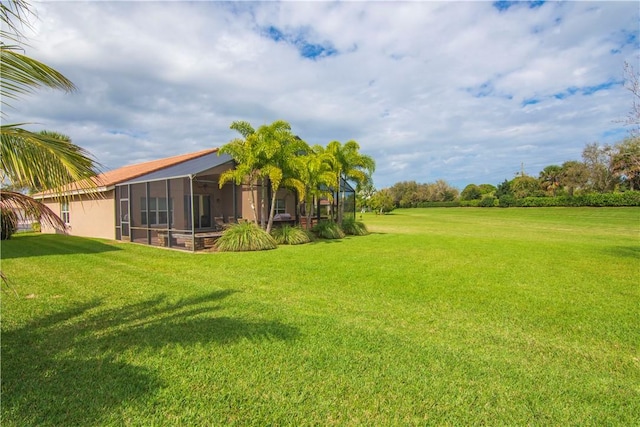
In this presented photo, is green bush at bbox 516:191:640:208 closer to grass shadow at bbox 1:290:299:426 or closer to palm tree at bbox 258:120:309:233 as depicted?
palm tree at bbox 258:120:309:233

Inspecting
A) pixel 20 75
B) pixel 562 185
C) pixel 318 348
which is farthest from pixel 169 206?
pixel 562 185

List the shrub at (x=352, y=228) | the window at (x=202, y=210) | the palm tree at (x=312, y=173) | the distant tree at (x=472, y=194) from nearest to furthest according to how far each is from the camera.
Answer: the palm tree at (x=312, y=173)
the window at (x=202, y=210)
the shrub at (x=352, y=228)
the distant tree at (x=472, y=194)

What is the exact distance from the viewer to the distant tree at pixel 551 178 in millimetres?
55969

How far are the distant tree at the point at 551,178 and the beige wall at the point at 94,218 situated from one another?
203ft

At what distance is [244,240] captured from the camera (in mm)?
12359

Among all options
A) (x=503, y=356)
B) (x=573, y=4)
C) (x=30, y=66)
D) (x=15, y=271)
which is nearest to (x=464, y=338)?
(x=503, y=356)

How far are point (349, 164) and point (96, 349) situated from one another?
599 inches

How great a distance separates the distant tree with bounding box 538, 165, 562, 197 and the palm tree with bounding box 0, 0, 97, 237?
216 feet

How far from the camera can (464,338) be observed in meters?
4.41

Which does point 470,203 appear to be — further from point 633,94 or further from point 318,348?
point 318,348

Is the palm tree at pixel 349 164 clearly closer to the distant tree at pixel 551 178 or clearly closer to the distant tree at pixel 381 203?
the distant tree at pixel 381 203

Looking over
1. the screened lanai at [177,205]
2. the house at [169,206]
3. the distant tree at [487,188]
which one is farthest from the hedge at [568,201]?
the screened lanai at [177,205]

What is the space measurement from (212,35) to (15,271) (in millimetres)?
8200

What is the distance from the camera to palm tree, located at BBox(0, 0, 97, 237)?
3.25 meters
